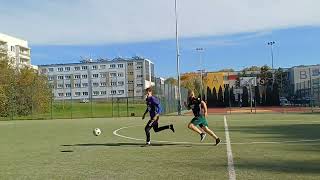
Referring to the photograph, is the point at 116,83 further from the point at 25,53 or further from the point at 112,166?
the point at 112,166

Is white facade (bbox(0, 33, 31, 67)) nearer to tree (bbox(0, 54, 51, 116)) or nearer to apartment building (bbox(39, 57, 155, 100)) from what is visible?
apartment building (bbox(39, 57, 155, 100))

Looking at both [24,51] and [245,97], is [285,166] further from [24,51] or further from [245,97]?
[24,51]

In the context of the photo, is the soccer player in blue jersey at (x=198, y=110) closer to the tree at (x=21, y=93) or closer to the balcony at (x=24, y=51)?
the tree at (x=21, y=93)

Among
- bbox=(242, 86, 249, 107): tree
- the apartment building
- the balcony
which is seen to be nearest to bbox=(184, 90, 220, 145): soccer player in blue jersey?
bbox=(242, 86, 249, 107): tree

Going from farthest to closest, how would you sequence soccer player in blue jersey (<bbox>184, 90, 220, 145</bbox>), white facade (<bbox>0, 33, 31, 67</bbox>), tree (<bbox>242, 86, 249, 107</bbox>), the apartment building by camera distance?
1. the apartment building
2. white facade (<bbox>0, 33, 31, 67</bbox>)
3. tree (<bbox>242, 86, 249, 107</bbox>)
4. soccer player in blue jersey (<bbox>184, 90, 220, 145</bbox>)

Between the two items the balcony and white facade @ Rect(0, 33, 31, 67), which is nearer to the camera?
white facade @ Rect(0, 33, 31, 67)

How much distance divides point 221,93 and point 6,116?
43.0m

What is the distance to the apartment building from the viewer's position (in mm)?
146875

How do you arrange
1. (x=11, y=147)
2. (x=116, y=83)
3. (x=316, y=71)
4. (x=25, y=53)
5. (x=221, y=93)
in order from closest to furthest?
(x=11, y=147)
(x=221, y=93)
(x=316, y=71)
(x=25, y=53)
(x=116, y=83)

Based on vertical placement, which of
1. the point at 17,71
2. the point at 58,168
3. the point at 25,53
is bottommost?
the point at 58,168

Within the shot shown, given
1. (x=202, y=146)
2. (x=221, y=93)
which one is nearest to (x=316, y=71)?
(x=221, y=93)

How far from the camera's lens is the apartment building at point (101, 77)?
14688 cm

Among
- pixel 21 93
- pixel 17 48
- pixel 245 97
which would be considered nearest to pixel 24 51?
pixel 17 48

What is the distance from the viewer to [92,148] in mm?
16438
